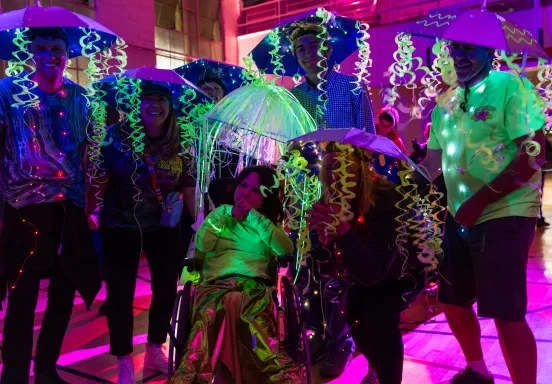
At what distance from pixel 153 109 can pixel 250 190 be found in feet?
2.29

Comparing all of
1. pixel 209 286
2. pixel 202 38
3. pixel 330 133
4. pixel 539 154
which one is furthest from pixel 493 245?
pixel 202 38

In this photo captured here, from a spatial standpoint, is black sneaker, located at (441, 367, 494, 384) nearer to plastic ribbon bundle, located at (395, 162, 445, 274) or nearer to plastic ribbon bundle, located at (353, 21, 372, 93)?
plastic ribbon bundle, located at (395, 162, 445, 274)

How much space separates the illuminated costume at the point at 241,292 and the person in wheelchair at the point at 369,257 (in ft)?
0.97

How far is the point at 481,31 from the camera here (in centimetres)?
201

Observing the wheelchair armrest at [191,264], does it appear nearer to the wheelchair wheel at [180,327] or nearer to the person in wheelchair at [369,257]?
the wheelchair wheel at [180,327]

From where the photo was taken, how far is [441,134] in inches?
92.7

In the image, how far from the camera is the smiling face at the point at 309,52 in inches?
107

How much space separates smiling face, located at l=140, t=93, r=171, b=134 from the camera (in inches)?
106

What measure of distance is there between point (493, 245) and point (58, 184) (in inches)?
77.3

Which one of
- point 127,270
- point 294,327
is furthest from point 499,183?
point 127,270

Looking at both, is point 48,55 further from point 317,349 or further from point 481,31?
point 317,349

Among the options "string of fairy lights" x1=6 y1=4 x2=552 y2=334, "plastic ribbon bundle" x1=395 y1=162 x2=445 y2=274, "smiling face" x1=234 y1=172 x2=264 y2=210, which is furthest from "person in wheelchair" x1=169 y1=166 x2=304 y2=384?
"plastic ribbon bundle" x1=395 y1=162 x2=445 y2=274

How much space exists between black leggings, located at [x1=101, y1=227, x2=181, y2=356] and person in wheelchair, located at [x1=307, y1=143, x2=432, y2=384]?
0.90 metres

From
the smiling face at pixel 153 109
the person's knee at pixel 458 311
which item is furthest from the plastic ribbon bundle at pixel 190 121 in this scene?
the person's knee at pixel 458 311
